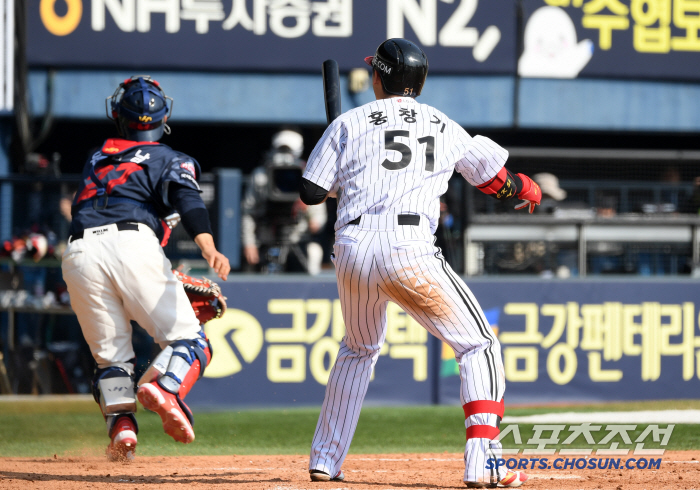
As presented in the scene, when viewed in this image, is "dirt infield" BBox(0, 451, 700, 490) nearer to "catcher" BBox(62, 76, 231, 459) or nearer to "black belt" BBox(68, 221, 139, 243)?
"catcher" BBox(62, 76, 231, 459)

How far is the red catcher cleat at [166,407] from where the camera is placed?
4.04 meters

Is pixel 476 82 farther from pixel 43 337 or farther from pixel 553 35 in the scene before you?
pixel 43 337

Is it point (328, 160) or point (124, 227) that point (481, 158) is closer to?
point (328, 160)

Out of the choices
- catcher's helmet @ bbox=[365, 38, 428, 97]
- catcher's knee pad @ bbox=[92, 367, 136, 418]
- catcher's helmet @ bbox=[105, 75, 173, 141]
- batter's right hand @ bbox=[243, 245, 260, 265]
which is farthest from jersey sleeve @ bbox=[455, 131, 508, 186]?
batter's right hand @ bbox=[243, 245, 260, 265]

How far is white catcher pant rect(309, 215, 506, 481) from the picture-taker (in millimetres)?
3775

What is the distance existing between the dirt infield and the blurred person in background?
367 centimetres

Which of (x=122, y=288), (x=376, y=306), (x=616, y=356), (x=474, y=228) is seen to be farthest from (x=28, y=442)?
(x=616, y=356)

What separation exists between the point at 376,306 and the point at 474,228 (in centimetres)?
514

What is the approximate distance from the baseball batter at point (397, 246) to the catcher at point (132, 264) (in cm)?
68

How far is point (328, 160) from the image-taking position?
3.97 metres

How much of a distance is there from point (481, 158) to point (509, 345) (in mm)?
4704

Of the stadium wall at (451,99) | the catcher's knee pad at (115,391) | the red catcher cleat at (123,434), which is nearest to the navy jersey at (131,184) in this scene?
the catcher's knee pad at (115,391)

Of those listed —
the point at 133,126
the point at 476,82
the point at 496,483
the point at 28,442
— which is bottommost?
the point at 28,442

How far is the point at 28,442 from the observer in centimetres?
637
